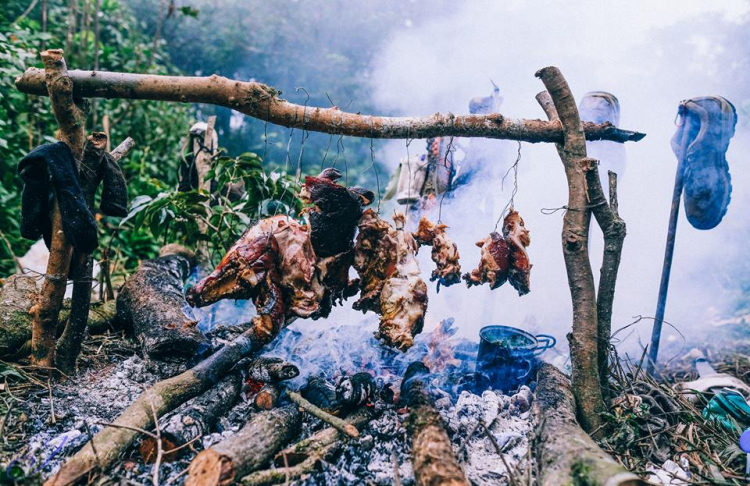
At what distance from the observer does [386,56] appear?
A: 57.1ft

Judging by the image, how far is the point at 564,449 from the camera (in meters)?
2.36

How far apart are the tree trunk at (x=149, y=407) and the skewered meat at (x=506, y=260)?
1.83 m

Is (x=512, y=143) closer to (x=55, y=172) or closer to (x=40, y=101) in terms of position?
(x=55, y=172)

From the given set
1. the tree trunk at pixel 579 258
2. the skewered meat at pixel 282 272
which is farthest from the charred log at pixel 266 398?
the tree trunk at pixel 579 258

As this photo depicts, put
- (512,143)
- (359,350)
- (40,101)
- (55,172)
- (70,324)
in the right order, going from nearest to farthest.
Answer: (55,172)
(70,324)
(359,350)
(512,143)
(40,101)

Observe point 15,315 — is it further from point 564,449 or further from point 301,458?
point 564,449

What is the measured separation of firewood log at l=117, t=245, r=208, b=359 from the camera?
3445mm

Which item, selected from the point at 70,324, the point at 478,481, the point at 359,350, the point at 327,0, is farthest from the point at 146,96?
the point at 327,0

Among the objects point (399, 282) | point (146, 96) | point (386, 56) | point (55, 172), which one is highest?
point (386, 56)

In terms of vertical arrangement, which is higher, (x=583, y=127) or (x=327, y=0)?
(x=327, y=0)

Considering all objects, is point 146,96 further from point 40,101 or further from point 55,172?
point 40,101

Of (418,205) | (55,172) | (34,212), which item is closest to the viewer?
(55,172)

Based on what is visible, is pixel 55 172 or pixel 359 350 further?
pixel 359 350

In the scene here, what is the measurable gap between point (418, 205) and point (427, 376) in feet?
8.78
